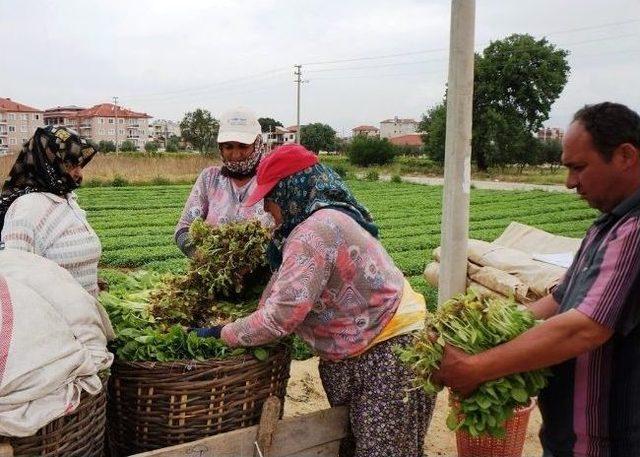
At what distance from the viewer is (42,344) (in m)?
1.64

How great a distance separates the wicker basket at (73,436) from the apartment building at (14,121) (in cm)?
10190

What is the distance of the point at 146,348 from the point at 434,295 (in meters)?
6.29

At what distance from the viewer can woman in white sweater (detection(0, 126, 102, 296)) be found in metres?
2.63

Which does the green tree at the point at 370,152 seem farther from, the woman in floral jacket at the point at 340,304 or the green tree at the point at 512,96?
the woman in floral jacket at the point at 340,304

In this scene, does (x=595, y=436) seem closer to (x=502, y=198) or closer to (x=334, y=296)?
(x=334, y=296)

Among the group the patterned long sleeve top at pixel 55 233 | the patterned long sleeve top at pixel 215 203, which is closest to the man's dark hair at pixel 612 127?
the patterned long sleeve top at pixel 215 203

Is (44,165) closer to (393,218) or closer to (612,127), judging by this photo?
(612,127)

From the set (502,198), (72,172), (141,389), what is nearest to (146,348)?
(141,389)

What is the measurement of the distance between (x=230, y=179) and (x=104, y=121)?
10081 cm

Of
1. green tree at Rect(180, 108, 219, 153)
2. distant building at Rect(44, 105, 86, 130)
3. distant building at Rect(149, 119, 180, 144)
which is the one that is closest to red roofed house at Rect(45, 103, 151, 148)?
distant building at Rect(44, 105, 86, 130)

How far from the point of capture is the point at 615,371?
1661 millimetres

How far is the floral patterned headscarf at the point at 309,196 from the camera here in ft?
7.24

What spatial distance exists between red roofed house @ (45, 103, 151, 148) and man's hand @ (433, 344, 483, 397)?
91.5 meters

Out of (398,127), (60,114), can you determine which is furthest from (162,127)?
(398,127)
